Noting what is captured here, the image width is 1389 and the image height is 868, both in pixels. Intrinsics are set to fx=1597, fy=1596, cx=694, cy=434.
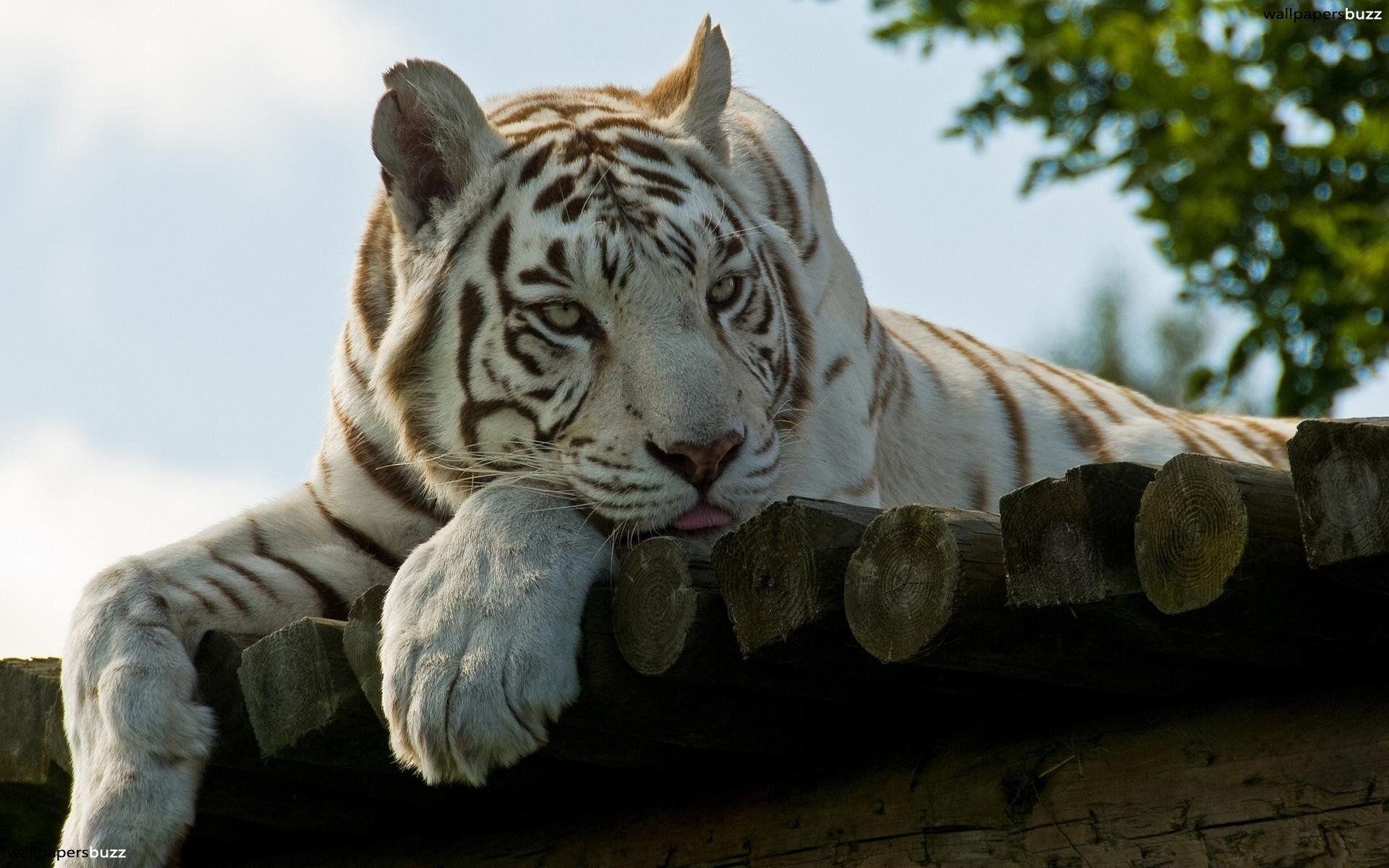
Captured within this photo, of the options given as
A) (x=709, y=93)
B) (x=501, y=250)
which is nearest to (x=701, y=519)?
(x=501, y=250)

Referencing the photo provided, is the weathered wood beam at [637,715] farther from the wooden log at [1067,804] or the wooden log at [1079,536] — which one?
the wooden log at [1079,536]

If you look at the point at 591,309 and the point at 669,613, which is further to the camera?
the point at 591,309

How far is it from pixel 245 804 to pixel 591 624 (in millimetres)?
929

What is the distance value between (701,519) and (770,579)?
56 centimetres

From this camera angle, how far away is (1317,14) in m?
5.88

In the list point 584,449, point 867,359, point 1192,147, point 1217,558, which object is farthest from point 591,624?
point 1192,147

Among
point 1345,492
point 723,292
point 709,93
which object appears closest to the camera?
point 1345,492

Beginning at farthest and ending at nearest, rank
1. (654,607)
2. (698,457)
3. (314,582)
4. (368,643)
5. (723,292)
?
(314,582) < (723,292) < (698,457) < (368,643) < (654,607)

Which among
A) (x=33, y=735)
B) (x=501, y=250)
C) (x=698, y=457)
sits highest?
(x=501, y=250)

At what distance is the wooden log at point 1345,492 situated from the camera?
4.68 ft

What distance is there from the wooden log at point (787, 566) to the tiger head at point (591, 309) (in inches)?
19.6

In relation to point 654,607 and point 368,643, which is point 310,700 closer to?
point 368,643

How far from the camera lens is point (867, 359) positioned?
11.0 feet

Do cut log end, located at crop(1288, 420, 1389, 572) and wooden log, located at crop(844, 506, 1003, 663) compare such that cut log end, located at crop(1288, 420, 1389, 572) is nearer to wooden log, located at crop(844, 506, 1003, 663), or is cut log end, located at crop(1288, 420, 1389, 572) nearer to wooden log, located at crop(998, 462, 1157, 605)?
wooden log, located at crop(998, 462, 1157, 605)
